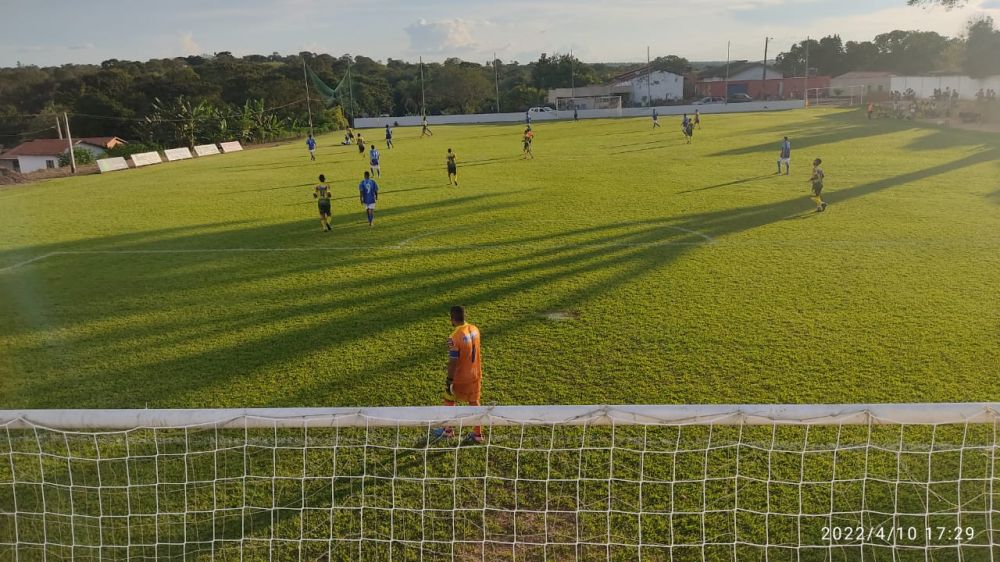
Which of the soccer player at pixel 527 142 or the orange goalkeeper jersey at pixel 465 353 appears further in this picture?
the soccer player at pixel 527 142

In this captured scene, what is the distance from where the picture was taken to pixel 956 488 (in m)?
6.12

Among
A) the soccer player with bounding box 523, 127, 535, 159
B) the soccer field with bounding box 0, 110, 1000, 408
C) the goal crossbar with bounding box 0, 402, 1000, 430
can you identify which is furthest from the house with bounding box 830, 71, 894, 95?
the goal crossbar with bounding box 0, 402, 1000, 430

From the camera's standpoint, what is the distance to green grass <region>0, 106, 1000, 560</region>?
588cm

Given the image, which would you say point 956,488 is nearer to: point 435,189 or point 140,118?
point 435,189

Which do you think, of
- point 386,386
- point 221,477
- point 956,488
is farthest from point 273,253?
point 956,488

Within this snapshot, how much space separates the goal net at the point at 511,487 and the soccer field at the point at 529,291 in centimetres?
117

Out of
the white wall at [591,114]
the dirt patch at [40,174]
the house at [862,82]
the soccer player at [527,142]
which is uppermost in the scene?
the house at [862,82]

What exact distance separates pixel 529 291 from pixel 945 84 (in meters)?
70.3

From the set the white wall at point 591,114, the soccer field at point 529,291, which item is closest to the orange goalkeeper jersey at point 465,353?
the soccer field at point 529,291

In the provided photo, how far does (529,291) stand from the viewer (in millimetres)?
12297

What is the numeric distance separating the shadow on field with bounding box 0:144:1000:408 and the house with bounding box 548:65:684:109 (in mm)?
70400

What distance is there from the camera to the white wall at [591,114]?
6353 centimetres

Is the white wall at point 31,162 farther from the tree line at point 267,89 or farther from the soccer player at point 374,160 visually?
the soccer player at point 374,160

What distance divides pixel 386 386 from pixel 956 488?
6233 millimetres
